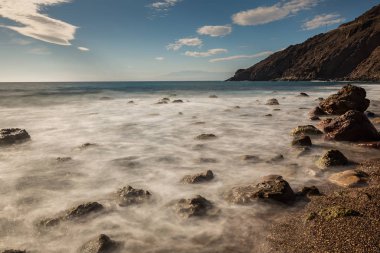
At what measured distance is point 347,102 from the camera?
1473 centimetres

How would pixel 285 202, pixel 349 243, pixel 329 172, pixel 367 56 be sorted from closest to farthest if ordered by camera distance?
pixel 349 243 → pixel 285 202 → pixel 329 172 → pixel 367 56

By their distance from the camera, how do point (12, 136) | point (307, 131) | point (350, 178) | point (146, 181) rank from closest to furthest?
1. point (350, 178)
2. point (146, 181)
3. point (12, 136)
4. point (307, 131)

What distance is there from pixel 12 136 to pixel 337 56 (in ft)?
391

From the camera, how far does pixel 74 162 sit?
7.54m

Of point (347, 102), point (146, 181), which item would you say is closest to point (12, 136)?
point (146, 181)

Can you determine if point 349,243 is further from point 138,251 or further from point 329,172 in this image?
point 329,172

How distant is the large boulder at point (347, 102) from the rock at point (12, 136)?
554 inches

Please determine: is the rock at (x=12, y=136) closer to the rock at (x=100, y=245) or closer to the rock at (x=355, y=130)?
the rock at (x=100, y=245)

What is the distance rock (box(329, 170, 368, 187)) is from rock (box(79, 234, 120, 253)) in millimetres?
Result: 4146

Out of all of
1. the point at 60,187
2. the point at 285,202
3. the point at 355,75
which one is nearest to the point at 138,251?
the point at 285,202

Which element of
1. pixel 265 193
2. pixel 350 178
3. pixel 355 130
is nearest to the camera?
pixel 265 193

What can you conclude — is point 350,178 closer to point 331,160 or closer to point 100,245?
point 331,160

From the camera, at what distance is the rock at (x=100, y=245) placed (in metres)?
3.70

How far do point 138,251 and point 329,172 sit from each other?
4.40 m
